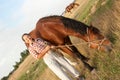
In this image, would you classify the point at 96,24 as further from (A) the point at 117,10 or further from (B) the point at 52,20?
(B) the point at 52,20

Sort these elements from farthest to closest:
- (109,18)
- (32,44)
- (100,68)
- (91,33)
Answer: (109,18), (100,68), (32,44), (91,33)

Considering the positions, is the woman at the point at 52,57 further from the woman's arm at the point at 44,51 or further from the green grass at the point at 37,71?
the green grass at the point at 37,71

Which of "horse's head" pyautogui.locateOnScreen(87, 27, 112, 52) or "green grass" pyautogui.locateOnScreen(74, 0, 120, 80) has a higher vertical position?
"horse's head" pyautogui.locateOnScreen(87, 27, 112, 52)

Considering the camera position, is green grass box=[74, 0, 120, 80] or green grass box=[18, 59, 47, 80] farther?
green grass box=[18, 59, 47, 80]

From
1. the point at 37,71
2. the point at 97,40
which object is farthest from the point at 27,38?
the point at 37,71

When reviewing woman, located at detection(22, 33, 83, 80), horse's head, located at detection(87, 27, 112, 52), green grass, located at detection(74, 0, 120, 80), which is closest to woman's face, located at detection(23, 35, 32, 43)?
woman, located at detection(22, 33, 83, 80)

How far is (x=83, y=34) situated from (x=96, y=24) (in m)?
6.57

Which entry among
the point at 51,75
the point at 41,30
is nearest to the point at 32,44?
the point at 41,30

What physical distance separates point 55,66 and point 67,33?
755 mm

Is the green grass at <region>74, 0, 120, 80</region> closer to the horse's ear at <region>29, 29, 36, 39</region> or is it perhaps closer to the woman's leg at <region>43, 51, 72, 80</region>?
the woman's leg at <region>43, 51, 72, 80</region>

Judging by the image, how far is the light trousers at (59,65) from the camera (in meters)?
10.4

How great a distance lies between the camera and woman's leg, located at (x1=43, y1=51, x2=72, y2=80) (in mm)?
10320

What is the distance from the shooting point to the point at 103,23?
16.4 m

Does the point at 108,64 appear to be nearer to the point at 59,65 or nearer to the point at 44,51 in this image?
the point at 59,65
